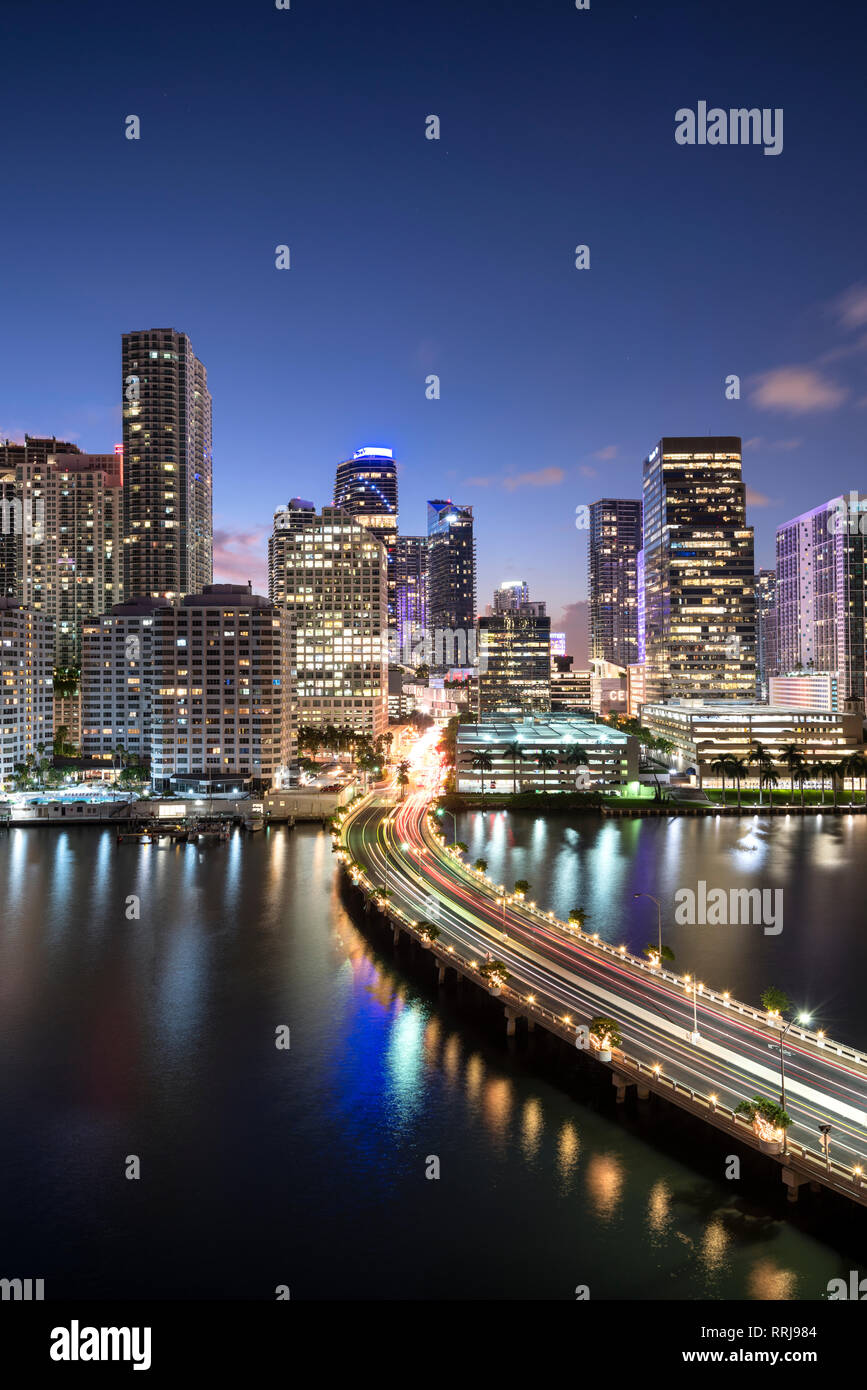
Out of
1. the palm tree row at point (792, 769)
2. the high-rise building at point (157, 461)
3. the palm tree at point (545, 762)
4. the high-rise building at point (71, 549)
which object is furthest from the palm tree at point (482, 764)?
the high-rise building at point (71, 549)

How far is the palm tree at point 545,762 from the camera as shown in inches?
4464

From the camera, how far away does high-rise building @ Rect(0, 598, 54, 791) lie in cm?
10994

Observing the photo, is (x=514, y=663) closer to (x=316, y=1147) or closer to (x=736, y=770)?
(x=736, y=770)

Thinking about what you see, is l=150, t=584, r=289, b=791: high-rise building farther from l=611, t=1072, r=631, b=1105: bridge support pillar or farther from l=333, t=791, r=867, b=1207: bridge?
l=611, t=1072, r=631, b=1105: bridge support pillar

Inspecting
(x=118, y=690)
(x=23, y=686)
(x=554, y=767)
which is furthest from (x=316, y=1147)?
(x=118, y=690)

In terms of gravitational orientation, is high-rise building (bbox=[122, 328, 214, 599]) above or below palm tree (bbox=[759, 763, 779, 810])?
above

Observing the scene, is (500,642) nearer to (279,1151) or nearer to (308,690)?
(308,690)

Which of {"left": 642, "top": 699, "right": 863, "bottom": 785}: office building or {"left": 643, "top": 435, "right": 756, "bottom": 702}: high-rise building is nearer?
{"left": 642, "top": 699, "right": 863, "bottom": 785}: office building

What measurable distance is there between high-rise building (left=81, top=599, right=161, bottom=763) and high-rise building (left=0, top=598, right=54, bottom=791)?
4.69 meters

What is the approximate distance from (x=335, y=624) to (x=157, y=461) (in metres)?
48.9

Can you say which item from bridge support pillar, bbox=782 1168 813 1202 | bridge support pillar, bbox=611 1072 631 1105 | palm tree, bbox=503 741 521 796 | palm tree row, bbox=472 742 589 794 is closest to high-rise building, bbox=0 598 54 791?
palm tree row, bbox=472 742 589 794

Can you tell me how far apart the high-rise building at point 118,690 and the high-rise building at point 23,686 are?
469 cm

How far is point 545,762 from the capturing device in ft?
373
